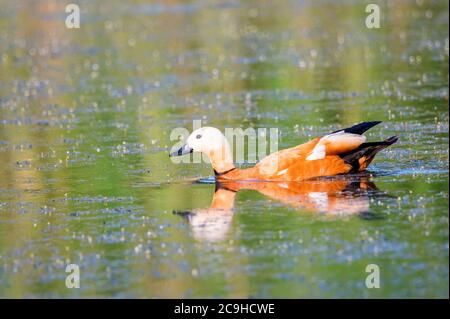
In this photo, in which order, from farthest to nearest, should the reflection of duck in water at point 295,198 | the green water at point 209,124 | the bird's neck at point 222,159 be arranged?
the bird's neck at point 222,159 → the reflection of duck in water at point 295,198 → the green water at point 209,124

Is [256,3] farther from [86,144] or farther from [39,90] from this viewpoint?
[86,144]

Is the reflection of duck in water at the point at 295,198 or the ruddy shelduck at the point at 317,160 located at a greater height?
the ruddy shelduck at the point at 317,160

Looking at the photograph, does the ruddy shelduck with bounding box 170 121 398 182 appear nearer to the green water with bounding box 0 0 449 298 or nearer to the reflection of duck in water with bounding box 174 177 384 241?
the reflection of duck in water with bounding box 174 177 384 241

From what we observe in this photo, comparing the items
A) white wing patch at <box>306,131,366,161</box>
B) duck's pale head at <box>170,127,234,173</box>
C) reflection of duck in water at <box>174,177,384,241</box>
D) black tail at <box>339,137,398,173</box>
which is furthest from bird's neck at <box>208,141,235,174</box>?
black tail at <box>339,137,398,173</box>

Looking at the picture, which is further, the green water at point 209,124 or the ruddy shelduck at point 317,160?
the ruddy shelduck at point 317,160

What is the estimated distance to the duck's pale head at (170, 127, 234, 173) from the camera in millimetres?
11352

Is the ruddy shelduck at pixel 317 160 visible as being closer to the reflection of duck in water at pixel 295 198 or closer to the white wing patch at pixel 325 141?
the white wing patch at pixel 325 141

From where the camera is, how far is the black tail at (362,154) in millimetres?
11125

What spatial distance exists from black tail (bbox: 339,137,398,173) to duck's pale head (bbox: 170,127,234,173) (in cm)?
125

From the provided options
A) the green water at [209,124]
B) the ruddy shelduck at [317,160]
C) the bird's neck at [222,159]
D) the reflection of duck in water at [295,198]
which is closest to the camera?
the green water at [209,124]

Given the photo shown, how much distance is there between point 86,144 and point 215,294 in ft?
21.9

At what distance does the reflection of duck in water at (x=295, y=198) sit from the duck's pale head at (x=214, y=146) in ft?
0.82

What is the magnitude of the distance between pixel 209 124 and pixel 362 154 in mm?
4110


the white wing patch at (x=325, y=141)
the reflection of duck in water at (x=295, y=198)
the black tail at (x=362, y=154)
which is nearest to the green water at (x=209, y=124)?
the reflection of duck in water at (x=295, y=198)
